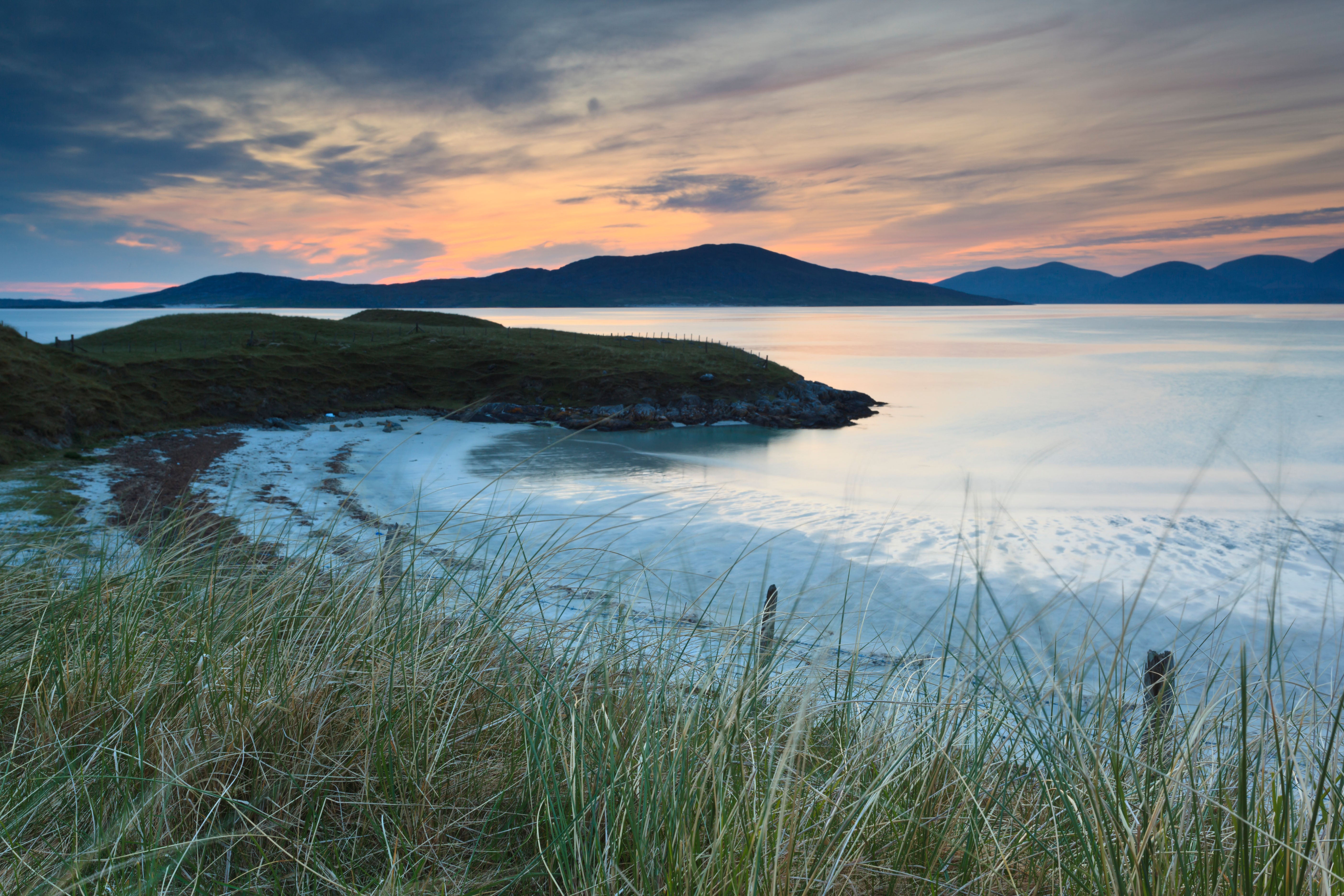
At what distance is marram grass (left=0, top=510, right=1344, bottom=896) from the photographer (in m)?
2.04

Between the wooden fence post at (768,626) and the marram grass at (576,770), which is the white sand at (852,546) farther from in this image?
the marram grass at (576,770)

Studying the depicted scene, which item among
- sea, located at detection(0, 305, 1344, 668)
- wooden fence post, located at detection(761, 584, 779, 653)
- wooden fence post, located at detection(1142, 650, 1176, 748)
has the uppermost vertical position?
wooden fence post, located at detection(761, 584, 779, 653)

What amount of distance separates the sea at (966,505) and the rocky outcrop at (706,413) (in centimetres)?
149

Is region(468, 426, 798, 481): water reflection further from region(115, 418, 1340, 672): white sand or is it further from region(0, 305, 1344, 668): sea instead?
region(115, 418, 1340, 672): white sand

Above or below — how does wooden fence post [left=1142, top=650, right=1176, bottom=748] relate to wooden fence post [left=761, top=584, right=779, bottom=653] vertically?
below

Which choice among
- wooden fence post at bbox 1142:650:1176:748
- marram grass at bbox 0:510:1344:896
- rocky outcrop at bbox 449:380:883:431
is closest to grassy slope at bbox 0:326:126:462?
rocky outcrop at bbox 449:380:883:431

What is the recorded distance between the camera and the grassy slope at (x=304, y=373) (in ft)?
73.6

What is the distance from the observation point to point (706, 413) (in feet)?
121

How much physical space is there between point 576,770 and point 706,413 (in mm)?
34635

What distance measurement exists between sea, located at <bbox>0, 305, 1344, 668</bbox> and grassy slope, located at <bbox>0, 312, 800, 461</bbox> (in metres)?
4.96

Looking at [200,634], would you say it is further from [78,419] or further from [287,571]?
[78,419]

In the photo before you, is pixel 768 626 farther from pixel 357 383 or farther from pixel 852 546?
pixel 357 383

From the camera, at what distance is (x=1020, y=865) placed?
2373 millimetres

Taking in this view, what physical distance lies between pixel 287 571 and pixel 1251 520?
20030 mm
